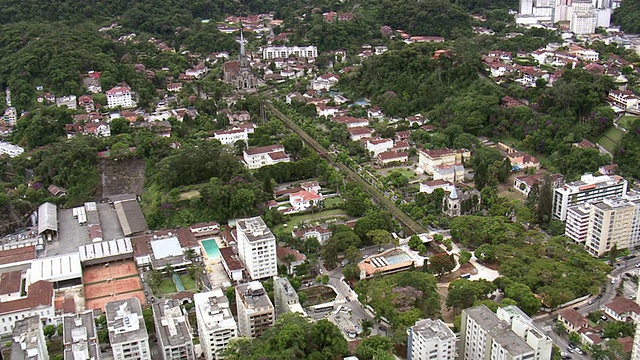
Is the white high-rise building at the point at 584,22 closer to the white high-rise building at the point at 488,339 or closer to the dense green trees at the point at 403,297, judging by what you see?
the dense green trees at the point at 403,297

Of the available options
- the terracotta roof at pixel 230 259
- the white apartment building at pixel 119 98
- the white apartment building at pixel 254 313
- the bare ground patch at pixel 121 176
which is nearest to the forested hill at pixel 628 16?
the white apartment building at pixel 119 98

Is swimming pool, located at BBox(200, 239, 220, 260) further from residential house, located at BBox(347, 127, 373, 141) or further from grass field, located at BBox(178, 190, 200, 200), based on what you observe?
residential house, located at BBox(347, 127, 373, 141)

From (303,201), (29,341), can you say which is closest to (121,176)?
(303,201)

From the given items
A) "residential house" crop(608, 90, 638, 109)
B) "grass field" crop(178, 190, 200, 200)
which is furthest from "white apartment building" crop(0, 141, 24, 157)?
"residential house" crop(608, 90, 638, 109)

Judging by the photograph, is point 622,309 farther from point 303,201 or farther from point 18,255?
point 18,255

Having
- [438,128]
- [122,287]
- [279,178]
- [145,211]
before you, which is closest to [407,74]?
[438,128]

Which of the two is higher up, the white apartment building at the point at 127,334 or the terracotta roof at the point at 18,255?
the white apartment building at the point at 127,334
